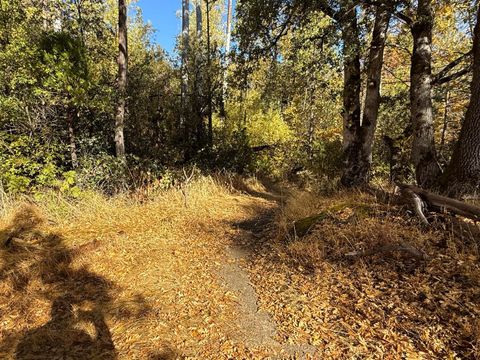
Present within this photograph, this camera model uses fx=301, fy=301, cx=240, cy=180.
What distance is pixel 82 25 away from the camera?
30.0 ft

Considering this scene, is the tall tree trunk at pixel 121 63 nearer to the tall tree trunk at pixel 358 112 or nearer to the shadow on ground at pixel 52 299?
the shadow on ground at pixel 52 299

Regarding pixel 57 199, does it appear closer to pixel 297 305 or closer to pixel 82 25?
pixel 297 305

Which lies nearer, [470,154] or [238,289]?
[238,289]

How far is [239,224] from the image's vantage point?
589 centimetres

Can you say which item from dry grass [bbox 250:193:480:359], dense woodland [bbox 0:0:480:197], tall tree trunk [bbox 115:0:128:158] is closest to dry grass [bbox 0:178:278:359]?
dry grass [bbox 250:193:480:359]

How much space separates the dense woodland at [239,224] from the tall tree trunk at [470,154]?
0.07 ft

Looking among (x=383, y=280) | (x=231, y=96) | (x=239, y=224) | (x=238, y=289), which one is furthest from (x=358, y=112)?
(x=231, y=96)

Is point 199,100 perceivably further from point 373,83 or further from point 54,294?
point 54,294

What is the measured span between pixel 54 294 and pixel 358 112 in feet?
21.6

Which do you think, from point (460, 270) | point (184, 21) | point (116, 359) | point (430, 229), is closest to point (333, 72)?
point (430, 229)

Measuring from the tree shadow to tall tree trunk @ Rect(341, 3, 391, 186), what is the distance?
18.3 ft

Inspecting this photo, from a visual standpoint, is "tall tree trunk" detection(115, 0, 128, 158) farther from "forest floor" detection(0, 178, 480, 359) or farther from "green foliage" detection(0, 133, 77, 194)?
"forest floor" detection(0, 178, 480, 359)

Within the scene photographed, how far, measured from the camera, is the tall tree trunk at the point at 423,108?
18.2 feet

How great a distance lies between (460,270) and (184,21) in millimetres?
12721
